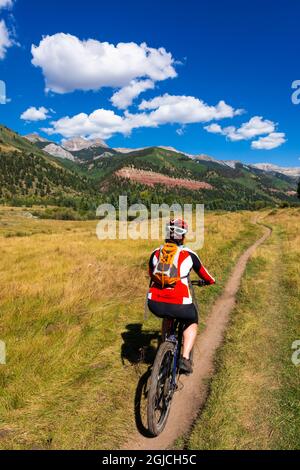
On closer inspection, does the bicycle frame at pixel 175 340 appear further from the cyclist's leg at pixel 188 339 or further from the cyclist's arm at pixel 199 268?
the cyclist's arm at pixel 199 268

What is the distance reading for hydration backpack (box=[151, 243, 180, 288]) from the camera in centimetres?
552

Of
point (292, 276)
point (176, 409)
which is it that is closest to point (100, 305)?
point (176, 409)

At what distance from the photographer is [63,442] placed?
190 inches

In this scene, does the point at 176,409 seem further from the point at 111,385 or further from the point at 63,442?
the point at 63,442

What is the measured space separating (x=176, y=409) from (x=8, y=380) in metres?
3.21

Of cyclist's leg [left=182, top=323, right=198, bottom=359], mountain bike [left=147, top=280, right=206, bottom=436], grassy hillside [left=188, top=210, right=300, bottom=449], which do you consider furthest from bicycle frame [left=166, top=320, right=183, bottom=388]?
grassy hillside [left=188, top=210, right=300, bottom=449]

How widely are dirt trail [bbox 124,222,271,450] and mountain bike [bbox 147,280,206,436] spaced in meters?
0.18

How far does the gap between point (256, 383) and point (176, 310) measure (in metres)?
2.58

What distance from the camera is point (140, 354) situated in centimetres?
766

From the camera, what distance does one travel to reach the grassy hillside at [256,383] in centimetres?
510

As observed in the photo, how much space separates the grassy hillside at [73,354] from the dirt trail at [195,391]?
0.33 m

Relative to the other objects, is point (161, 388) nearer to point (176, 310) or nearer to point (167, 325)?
point (167, 325)

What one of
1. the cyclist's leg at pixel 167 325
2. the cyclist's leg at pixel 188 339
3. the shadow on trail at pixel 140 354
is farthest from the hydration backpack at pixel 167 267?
the shadow on trail at pixel 140 354
